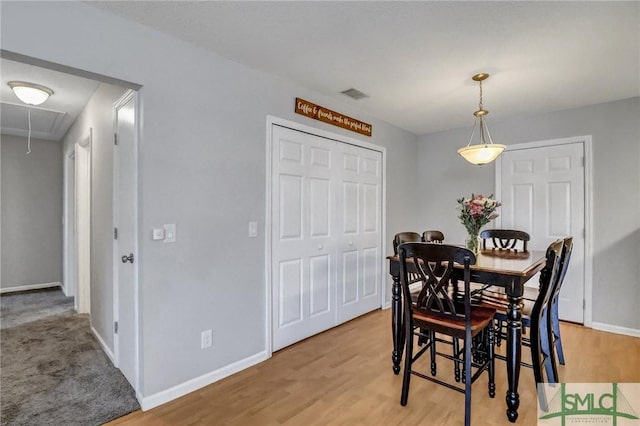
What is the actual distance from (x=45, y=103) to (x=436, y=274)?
13.8ft

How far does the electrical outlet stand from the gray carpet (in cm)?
50

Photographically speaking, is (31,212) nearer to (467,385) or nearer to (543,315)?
(467,385)

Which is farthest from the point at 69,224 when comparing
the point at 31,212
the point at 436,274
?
the point at 436,274

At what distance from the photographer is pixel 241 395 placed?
2.18m

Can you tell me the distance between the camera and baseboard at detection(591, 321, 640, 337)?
3267mm

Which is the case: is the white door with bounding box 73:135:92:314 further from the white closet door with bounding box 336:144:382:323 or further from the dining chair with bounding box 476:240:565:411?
the dining chair with bounding box 476:240:565:411

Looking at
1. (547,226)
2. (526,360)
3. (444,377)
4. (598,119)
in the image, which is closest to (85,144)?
(444,377)

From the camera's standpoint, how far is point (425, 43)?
2215 millimetres

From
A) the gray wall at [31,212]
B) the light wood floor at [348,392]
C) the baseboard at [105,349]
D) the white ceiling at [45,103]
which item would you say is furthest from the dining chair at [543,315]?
the gray wall at [31,212]

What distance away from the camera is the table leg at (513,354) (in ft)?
6.14

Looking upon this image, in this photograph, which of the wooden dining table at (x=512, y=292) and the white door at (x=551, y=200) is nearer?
the wooden dining table at (x=512, y=292)

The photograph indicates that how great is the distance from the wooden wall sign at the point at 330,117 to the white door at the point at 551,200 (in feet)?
6.08

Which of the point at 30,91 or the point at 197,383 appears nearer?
the point at 197,383

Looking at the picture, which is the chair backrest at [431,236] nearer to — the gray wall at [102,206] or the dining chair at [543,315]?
the dining chair at [543,315]
